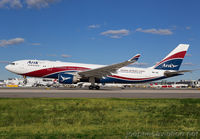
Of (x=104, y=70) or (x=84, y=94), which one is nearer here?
(x=84, y=94)

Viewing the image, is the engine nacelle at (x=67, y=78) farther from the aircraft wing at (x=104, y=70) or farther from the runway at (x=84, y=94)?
the runway at (x=84, y=94)

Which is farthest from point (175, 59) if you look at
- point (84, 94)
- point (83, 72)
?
point (84, 94)

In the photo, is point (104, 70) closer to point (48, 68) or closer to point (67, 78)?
point (67, 78)

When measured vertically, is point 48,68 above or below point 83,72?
above

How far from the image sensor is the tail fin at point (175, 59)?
131 ft

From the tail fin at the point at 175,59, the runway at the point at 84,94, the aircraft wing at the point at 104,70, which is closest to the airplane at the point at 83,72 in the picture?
the aircraft wing at the point at 104,70

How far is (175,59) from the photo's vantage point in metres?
39.8

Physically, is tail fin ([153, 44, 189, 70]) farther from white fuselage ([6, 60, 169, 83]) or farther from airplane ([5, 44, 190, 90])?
white fuselage ([6, 60, 169, 83])

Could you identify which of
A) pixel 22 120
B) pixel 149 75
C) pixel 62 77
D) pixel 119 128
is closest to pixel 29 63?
pixel 62 77

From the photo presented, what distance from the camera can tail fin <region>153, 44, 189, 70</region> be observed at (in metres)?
39.9

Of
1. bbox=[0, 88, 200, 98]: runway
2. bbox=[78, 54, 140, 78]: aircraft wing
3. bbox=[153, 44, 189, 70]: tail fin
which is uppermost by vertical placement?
bbox=[153, 44, 189, 70]: tail fin

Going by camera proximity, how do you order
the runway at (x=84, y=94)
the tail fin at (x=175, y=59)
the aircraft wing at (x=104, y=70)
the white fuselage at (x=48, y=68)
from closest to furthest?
the runway at (x=84, y=94) → the aircraft wing at (x=104, y=70) → the white fuselage at (x=48, y=68) → the tail fin at (x=175, y=59)

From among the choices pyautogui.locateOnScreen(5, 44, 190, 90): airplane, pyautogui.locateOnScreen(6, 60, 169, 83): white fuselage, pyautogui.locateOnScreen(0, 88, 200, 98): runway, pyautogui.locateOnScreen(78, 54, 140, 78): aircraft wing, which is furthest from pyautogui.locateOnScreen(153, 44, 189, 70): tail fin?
pyautogui.locateOnScreen(0, 88, 200, 98): runway

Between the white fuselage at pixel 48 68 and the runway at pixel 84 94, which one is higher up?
the white fuselage at pixel 48 68
